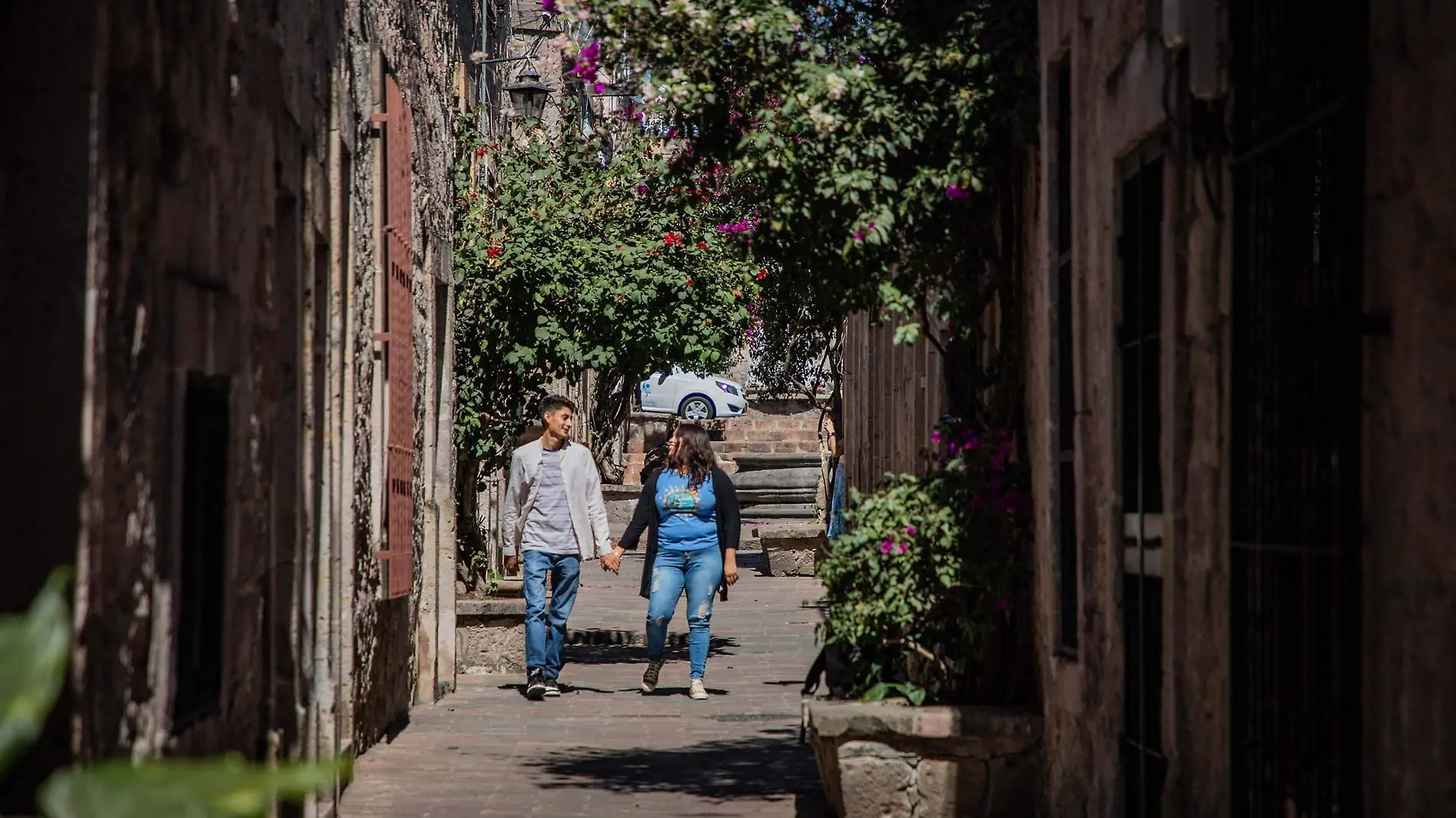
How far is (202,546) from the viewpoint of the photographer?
16.5 feet

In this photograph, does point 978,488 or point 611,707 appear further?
point 611,707

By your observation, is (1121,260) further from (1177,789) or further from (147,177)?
(147,177)

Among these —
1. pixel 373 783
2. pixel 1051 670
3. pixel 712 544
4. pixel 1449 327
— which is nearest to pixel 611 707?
pixel 712 544

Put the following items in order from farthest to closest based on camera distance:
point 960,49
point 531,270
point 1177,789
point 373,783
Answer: point 531,270, point 373,783, point 960,49, point 1177,789

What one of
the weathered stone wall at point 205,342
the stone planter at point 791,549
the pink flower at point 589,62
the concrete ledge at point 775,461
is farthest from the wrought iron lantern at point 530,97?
the concrete ledge at point 775,461

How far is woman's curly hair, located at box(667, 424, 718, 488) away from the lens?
12.9 meters

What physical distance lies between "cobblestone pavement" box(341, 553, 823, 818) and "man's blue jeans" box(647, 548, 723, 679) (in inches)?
13.5

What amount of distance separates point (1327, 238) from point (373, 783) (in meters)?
6.08

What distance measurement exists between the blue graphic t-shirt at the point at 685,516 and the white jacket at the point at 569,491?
404 mm

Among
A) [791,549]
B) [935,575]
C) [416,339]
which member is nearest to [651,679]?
[416,339]

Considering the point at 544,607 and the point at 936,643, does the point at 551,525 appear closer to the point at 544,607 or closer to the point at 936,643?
the point at 544,607

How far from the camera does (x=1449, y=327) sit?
3381 millimetres

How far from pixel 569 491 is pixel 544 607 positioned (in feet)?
2.65

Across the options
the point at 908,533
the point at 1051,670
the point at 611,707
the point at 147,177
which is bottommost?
the point at 611,707
